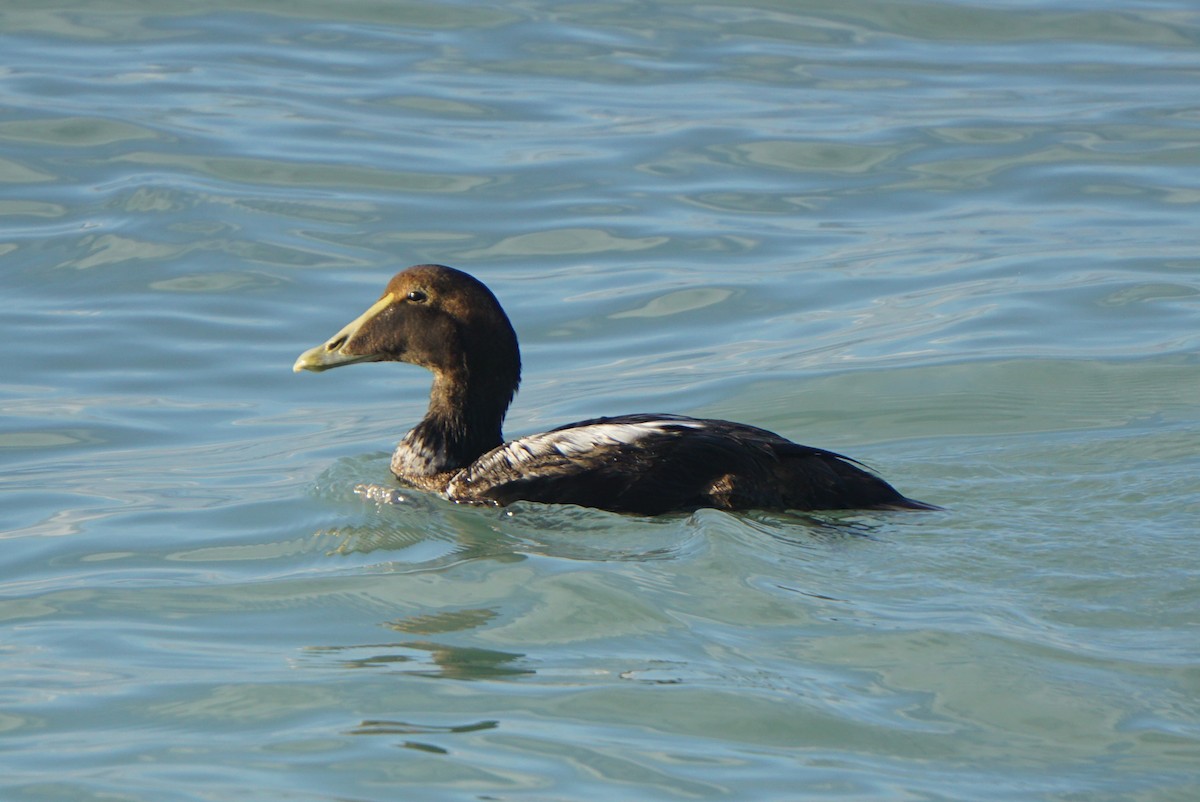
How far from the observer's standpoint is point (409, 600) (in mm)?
6840

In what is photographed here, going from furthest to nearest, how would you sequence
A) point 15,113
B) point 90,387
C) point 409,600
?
point 15,113, point 90,387, point 409,600

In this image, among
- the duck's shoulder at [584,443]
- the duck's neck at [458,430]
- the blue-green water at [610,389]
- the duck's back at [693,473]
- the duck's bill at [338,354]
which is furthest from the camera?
the duck's bill at [338,354]

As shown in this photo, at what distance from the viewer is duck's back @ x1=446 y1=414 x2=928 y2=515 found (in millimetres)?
7766

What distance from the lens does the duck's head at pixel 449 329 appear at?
28.5 ft

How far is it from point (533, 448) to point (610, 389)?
100 inches

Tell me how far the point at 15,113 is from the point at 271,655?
1064 centimetres

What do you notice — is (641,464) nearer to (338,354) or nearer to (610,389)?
(338,354)

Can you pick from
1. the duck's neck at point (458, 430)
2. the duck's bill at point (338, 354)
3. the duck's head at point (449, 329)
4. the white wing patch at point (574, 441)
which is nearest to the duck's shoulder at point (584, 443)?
the white wing patch at point (574, 441)

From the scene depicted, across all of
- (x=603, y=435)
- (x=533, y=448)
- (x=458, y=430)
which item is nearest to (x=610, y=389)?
(x=458, y=430)

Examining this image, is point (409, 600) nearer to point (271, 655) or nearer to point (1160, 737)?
point (271, 655)

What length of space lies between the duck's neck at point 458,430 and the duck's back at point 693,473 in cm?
64

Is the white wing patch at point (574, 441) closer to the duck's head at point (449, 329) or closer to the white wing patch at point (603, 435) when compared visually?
the white wing patch at point (603, 435)

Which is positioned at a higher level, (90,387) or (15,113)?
(15,113)

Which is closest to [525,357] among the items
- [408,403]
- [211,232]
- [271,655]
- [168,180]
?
[408,403]
